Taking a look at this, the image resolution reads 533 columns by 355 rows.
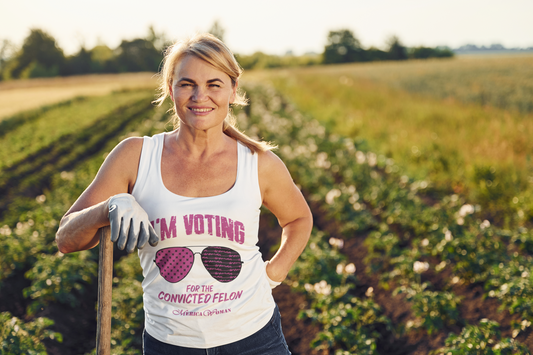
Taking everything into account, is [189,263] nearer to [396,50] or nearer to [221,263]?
[221,263]

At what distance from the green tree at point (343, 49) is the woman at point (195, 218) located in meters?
70.3

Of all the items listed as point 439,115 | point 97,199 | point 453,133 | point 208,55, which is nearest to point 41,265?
point 97,199

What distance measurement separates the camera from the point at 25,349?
2.56 m

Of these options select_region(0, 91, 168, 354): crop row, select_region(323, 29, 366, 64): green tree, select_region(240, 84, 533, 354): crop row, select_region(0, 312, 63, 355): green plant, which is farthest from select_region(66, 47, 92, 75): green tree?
select_region(0, 312, 63, 355): green plant

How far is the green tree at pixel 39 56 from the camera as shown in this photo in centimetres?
5638

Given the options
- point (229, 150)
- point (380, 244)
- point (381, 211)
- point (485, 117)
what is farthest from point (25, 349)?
point (485, 117)

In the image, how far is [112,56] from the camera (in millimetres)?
63594

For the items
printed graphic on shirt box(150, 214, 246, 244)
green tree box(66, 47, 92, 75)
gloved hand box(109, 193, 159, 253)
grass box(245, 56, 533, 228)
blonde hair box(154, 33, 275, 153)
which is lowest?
grass box(245, 56, 533, 228)

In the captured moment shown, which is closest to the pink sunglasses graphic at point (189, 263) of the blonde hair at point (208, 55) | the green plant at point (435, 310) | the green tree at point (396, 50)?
the blonde hair at point (208, 55)

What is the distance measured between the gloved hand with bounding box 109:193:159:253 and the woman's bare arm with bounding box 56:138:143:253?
9cm

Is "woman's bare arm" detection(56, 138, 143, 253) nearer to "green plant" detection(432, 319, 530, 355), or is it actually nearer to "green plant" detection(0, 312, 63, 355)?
"green plant" detection(0, 312, 63, 355)

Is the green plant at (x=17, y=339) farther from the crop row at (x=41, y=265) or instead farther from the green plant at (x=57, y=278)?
the green plant at (x=57, y=278)

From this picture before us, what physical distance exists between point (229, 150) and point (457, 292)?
9.83 ft

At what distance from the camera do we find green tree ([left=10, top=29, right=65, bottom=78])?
56.4m
